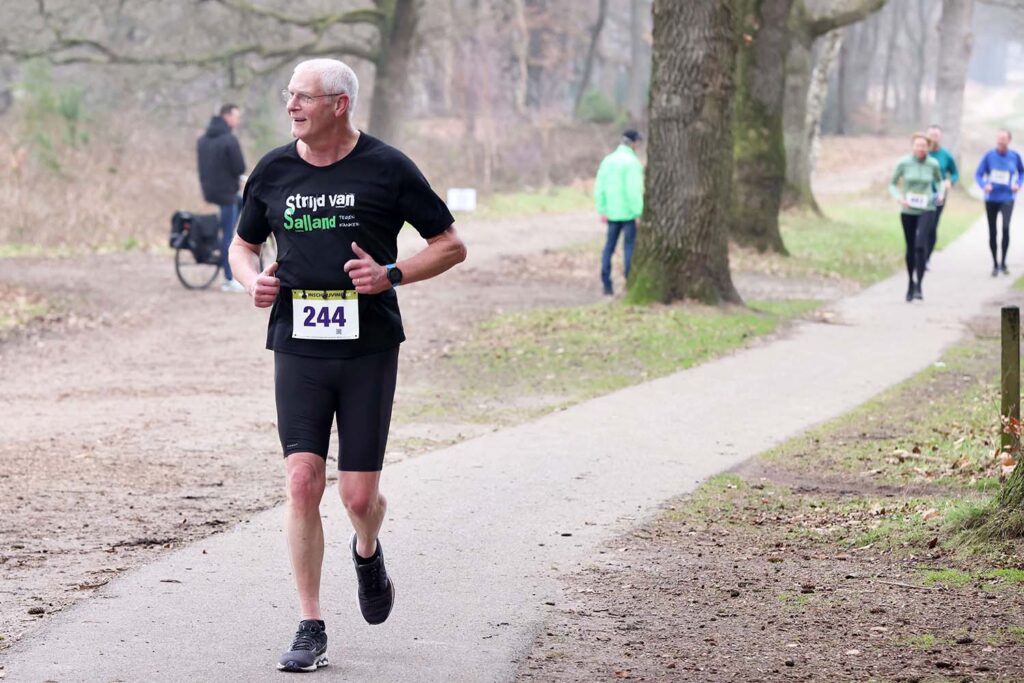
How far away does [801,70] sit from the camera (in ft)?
110

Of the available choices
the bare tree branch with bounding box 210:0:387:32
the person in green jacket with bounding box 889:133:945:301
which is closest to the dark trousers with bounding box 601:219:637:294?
the person in green jacket with bounding box 889:133:945:301

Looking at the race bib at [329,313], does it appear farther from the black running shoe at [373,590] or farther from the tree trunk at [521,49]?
the tree trunk at [521,49]

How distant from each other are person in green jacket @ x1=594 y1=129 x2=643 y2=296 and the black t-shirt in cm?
1446

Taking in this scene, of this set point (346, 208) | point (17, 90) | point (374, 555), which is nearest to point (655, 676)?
point (374, 555)

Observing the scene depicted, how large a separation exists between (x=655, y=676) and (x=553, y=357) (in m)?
9.85

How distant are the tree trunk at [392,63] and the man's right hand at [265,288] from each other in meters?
34.5

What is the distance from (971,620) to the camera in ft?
20.6

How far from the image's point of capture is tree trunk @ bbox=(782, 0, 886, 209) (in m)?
31.1

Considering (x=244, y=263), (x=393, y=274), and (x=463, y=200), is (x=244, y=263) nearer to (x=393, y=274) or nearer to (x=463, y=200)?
(x=393, y=274)


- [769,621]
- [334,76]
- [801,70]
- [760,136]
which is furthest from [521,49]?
[334,76]

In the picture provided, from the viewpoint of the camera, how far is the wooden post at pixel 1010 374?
351 inches

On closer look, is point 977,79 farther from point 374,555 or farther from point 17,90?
point 374,555

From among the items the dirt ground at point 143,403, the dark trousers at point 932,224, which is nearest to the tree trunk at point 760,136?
the dirt ground at point 143,403

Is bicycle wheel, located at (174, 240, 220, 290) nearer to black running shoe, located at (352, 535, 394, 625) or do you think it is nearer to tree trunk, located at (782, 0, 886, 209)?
tree trunk, located at (782, 0, 886, 209)
